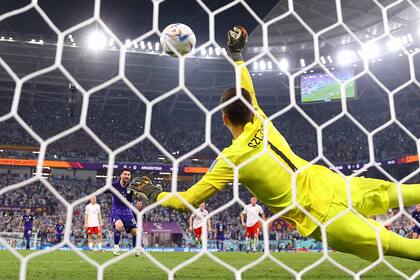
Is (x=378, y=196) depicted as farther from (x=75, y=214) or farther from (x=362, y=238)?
(x=75, y=214)

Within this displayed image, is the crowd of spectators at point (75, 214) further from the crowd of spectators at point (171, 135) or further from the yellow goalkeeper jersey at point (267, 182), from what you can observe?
the yellow goalkeeper jersey at point (267, 182)

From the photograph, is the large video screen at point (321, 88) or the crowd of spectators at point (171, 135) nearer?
the large video screen at point (321, 88)

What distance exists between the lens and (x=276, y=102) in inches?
1054

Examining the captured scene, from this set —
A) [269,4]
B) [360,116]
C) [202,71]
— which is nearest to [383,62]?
[360,116]

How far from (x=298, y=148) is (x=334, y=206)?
24.7 meters

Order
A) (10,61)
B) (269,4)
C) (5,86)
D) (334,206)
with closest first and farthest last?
(334,206)
(269,4)
(10,61)
(5,86)

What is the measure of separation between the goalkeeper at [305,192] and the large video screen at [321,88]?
797 inches

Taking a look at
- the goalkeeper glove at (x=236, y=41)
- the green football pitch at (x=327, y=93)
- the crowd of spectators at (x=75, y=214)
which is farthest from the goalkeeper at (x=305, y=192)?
the green football pitch at (x=327, y=93)

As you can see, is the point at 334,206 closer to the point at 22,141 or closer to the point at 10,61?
the point at 10,61

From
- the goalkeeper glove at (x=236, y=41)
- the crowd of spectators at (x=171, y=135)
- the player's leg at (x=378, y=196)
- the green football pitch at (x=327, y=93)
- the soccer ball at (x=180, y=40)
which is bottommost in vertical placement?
the player's leg at (x=378, y=196)

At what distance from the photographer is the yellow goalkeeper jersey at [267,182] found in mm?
2432

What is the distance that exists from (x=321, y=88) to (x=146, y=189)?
21202 millimetres

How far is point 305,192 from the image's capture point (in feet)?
8.11

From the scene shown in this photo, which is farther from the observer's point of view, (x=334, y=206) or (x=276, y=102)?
(x=276, y=102)
